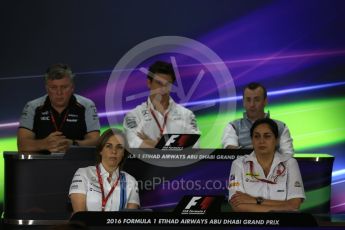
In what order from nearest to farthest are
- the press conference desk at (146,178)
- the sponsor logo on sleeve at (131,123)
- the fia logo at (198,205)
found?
the fia logo at (198,205)
the press conference desk at (146,178)
the sponsor logo on sleeve at (131,123)

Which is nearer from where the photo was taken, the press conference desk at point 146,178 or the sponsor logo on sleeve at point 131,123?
the press conference desk at point 146,178

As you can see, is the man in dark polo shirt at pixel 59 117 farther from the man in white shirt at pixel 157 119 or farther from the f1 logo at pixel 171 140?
the f1 logo at pixel 171 140

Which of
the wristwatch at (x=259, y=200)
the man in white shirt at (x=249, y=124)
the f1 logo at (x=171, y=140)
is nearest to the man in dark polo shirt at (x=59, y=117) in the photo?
the f1 logo at (x=171, y=140)

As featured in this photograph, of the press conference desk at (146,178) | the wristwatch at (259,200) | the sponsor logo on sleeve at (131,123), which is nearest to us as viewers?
the wristwatch at (259,200)

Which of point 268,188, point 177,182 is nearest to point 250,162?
point 268,188

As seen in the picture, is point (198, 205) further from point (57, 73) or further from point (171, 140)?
point (57, 73)

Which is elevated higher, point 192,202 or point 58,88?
point 58,88

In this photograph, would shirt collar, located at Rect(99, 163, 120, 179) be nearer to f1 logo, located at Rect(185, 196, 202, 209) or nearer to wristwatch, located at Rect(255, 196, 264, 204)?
wristwatch, located at Rect(255, 196, 264, 204)

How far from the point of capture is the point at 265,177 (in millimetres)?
5824

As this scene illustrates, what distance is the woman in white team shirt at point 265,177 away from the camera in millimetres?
5746

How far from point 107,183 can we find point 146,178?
68 cm

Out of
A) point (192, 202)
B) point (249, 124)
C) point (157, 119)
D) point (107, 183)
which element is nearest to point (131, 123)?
point (157, 119)

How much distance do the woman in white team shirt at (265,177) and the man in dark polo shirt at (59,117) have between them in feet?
4.66

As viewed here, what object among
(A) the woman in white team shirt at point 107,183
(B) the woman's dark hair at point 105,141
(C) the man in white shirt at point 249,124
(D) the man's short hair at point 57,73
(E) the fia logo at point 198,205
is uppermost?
(D) the man's short hair at point 57,73
